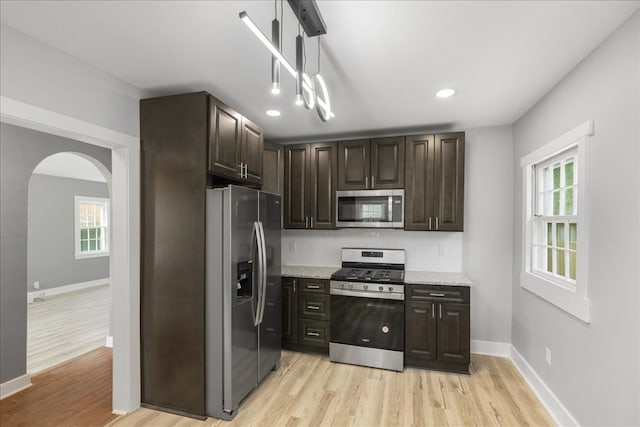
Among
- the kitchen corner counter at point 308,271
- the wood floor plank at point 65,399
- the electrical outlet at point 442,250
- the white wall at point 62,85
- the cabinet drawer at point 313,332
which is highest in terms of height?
the white wall at point 62,85

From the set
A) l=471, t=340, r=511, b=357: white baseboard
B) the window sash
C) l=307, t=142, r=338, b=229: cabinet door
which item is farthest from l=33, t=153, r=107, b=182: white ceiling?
l=471, t=340, r=511, b=357: white baseboard

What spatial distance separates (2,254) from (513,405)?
4581mm

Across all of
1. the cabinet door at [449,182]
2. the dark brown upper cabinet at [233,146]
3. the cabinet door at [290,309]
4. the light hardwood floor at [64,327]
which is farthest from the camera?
the cabinet door at [290,309]

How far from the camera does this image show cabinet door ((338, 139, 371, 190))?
353 centimetres

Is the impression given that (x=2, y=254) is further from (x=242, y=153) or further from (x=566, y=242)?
(x=566, y=242)

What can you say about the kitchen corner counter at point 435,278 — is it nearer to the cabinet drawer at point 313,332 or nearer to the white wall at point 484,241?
the white wall at point 484,241

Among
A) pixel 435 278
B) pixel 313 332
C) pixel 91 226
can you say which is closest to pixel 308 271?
pixel 313 332

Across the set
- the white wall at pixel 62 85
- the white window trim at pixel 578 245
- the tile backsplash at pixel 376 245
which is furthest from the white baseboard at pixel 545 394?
the white wall at pixel 62 85

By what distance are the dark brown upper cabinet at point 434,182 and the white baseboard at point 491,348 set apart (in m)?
1.40

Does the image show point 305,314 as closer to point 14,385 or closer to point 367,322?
point 367,322

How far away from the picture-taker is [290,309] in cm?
349

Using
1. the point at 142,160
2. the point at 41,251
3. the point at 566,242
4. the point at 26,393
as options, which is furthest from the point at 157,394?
the point at 41,251

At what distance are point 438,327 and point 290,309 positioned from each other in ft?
5.30

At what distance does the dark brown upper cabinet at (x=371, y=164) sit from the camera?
3.44 m
